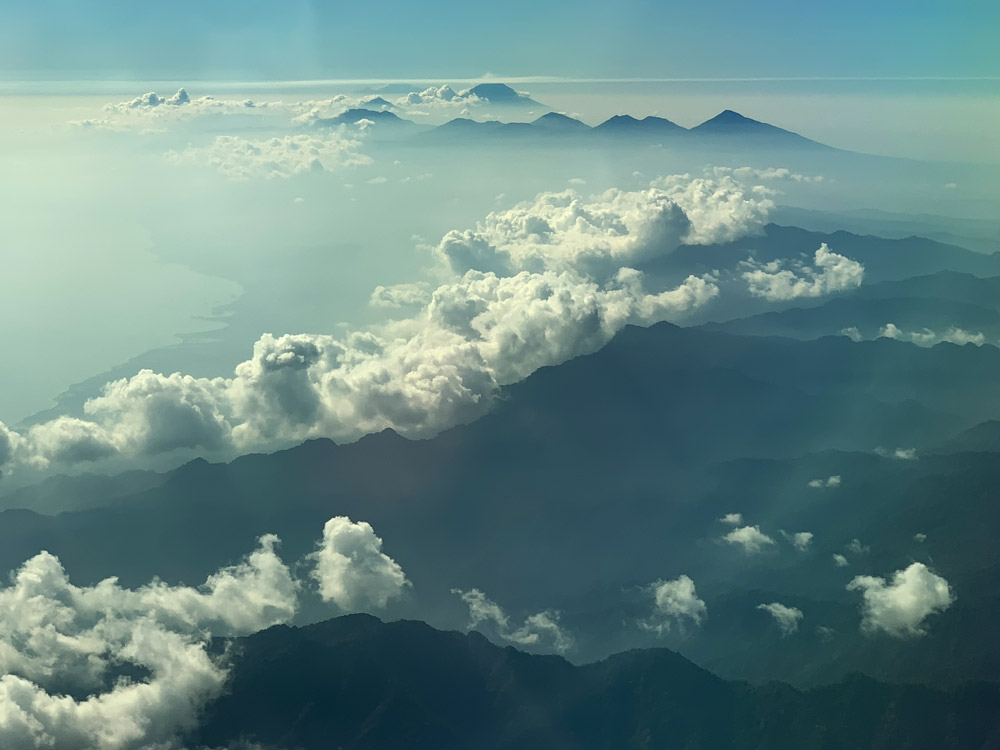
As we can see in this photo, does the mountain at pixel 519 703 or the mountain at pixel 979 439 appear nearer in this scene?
the mountain at pixel 519 703

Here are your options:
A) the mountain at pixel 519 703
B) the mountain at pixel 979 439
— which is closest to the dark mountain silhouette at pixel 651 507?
the mountain at pixel 979 439

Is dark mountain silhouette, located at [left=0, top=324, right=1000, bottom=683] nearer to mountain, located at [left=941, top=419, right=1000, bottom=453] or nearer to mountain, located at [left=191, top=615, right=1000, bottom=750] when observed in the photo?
mountain, located at [left=941, top=419, right=1000, bottom=453]

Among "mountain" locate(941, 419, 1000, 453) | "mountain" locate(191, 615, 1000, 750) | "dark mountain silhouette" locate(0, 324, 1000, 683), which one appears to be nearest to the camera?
"mountain" locate(191, 615, 1000, 750)

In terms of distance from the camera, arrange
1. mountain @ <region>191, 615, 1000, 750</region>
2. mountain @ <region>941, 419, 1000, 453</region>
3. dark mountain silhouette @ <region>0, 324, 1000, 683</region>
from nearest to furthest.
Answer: mountain @ <region>191, 615, 1000, 750</region>, dark mountain silhouette @ <region>0, 324, 1000, 683</region>, mountain @ <region>941, 419, 1000, 453</region>

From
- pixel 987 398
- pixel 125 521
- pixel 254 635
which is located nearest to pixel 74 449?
pixel 125 521

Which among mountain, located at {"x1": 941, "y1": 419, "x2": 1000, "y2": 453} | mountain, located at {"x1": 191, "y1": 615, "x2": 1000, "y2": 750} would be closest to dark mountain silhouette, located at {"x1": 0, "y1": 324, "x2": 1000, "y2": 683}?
mountain, located at {"x1": 941, "y1": 419, "x2": 1000, "y2": 453}

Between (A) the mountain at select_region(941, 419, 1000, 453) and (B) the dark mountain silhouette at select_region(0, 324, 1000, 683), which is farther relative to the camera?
(A) the mountain at select_region(941, 419, 1000, 453)

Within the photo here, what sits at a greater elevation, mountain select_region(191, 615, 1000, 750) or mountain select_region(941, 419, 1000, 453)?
mountain select_region(941, 419, 1000, 453)

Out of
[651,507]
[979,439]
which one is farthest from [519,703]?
[979,439]

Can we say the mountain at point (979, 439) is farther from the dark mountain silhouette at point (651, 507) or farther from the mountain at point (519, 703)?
the mountain at point (519, 703)
